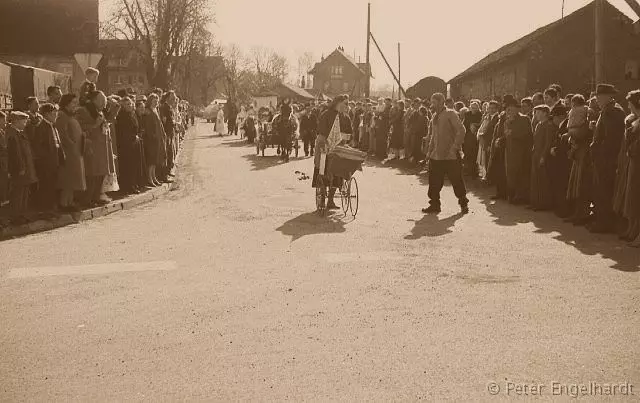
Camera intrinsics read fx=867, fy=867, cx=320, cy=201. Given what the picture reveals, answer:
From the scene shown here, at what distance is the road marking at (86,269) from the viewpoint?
8.83 m

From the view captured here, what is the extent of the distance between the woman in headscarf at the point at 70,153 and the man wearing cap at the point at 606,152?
25.0ft

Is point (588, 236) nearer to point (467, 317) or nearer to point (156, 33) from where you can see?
point (467, 317)

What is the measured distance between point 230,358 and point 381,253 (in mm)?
4559

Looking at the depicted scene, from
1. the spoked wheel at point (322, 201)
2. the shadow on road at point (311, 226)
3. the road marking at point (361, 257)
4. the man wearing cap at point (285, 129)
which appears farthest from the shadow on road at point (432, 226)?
the man wearing cap at point (285, 129)

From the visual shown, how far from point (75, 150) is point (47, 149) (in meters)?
0.67

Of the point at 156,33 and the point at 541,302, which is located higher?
the point at 156,33

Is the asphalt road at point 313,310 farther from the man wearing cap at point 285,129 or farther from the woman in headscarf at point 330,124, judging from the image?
the man wearing cap at point 285,129

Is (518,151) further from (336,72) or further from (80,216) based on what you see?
(336,72)

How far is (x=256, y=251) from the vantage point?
1031 cm

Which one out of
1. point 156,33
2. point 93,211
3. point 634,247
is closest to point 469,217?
point 634,247

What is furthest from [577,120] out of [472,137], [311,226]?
[472,137]

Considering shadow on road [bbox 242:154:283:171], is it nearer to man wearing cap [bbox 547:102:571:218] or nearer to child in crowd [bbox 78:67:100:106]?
child in crowd [bbox 78:67:100:106]

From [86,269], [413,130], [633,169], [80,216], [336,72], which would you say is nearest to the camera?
[86,269]

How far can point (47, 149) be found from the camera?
1269 centimetres
